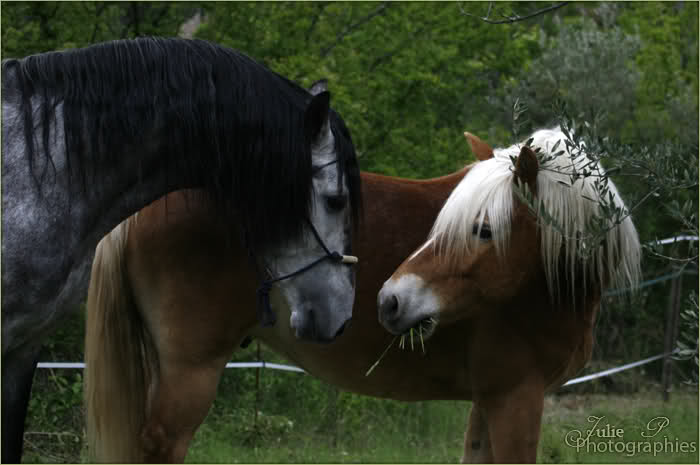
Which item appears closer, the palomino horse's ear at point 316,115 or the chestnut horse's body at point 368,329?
the palomino horse's ear at point 316,115

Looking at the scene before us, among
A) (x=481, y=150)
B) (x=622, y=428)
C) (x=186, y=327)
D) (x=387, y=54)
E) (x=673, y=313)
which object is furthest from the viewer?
(x=387, y=54)

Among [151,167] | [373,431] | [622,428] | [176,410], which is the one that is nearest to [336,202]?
[151,167]

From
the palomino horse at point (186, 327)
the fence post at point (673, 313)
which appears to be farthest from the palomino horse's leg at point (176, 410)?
the fence post at point (673, 313)

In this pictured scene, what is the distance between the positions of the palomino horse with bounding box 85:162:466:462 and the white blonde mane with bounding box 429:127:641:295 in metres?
0.41

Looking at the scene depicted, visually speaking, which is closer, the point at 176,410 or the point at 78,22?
the point at 176,410

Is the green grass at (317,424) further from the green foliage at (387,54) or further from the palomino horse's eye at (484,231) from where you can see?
the palomino horse's eye at (484,231)

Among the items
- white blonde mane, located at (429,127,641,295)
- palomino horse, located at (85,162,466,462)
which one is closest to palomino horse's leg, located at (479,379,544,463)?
palomino horse, located at (85,162,466,462)

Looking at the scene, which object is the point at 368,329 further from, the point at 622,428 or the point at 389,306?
the point at 622,428

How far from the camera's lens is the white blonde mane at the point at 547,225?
3.19 meters

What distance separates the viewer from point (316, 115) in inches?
110

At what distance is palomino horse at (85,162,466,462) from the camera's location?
3457mm

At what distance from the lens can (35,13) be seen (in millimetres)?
6863

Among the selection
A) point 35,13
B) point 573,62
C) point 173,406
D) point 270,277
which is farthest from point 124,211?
point 573,62

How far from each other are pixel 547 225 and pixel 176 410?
178cm
